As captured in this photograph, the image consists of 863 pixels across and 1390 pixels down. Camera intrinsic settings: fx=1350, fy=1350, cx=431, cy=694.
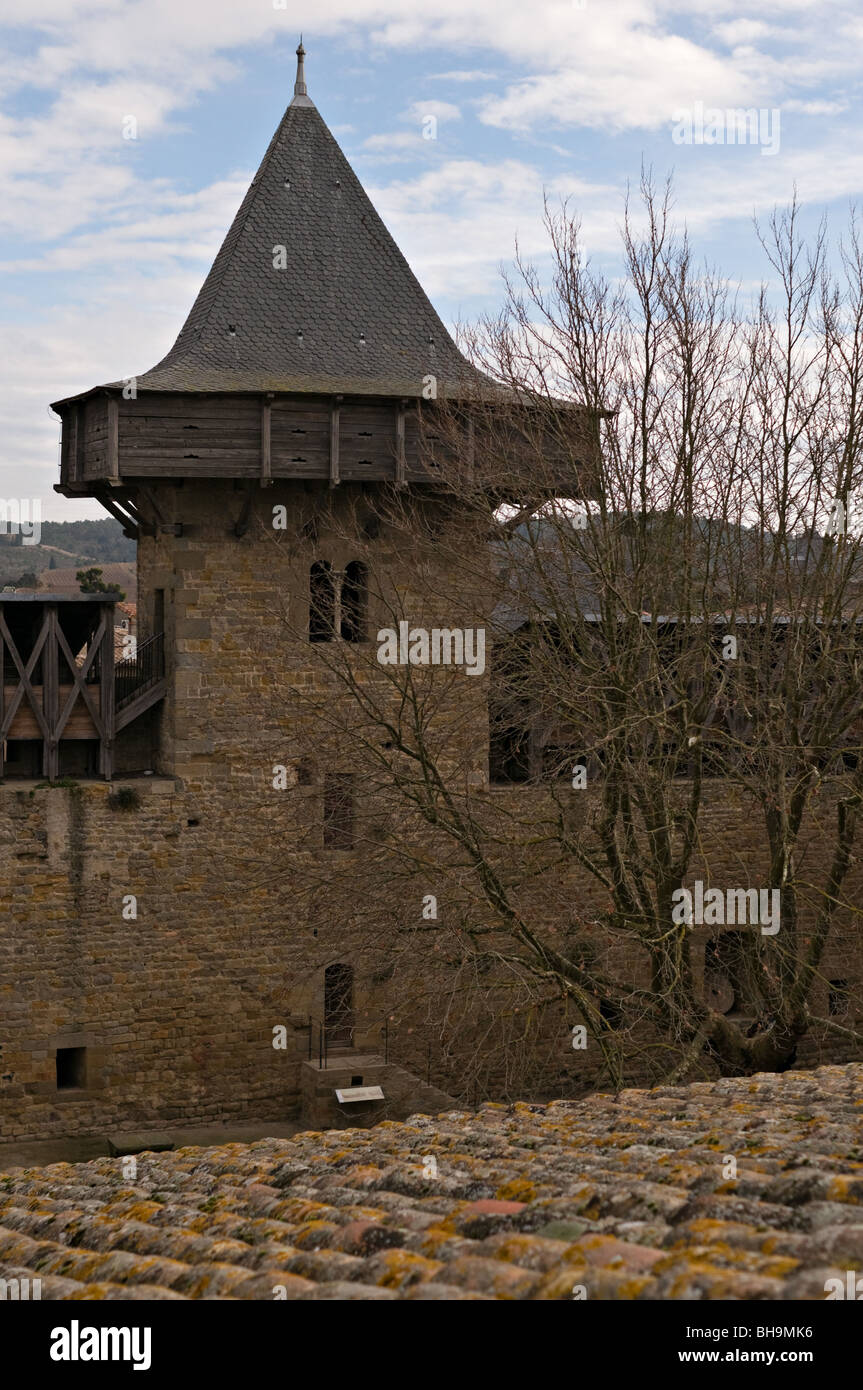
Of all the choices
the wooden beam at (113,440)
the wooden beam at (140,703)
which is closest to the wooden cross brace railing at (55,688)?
the wooden beam at (140,703)

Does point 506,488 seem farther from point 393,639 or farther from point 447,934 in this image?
point 447,934

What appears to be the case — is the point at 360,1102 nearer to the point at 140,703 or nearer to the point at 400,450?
the point at 140,703

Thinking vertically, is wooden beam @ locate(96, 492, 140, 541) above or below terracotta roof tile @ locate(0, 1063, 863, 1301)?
above

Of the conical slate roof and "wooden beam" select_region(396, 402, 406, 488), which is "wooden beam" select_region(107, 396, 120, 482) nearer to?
the conical slate roof

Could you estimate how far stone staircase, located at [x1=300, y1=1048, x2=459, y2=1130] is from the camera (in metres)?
14.1

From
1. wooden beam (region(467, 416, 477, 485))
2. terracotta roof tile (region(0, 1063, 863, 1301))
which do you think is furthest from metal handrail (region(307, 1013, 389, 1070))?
terracotta roof tile (region(0, 1063, 863, 1301))

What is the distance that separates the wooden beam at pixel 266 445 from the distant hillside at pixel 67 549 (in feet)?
199

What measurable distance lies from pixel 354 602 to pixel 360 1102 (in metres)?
5.41

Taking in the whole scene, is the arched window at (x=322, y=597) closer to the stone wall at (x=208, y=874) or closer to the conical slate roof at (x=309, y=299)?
the stone wall at (x=208, y=874)

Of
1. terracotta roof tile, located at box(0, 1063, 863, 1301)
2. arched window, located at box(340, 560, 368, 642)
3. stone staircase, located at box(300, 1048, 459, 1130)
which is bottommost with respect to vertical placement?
stone staircase, located at box(300, 1048, 459, 1130)

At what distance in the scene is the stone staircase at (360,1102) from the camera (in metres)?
14.1

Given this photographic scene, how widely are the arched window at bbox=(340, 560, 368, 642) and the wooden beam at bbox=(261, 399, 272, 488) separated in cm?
144
